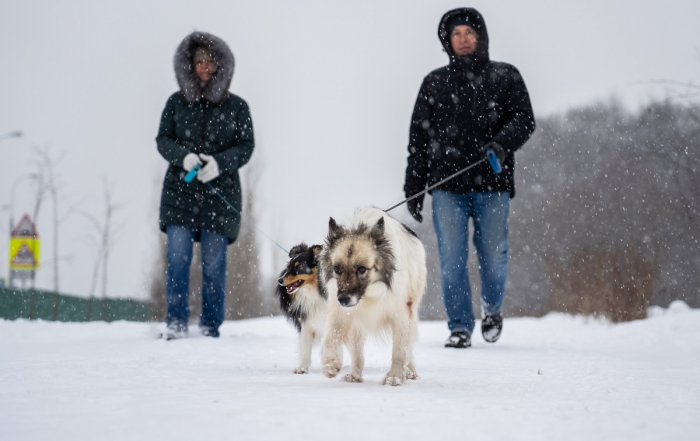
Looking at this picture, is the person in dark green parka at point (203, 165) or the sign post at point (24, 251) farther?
the sign post at point (24, 251)

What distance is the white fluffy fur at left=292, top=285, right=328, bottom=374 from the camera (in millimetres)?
5098

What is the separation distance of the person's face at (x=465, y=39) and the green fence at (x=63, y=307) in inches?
625

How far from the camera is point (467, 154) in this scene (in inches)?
261

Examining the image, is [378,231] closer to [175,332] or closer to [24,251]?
[175,332]

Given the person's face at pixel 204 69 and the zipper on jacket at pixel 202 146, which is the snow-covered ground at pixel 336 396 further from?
the person's face at pixel 204 69

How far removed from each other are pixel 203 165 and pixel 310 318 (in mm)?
2733

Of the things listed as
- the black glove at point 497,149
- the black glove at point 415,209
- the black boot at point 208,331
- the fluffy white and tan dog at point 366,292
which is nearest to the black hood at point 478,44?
the black glove at point 497,149

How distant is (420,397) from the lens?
10.1ft

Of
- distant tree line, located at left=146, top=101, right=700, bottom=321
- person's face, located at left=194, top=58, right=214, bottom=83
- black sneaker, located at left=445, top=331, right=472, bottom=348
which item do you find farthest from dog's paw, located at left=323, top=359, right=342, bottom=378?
distant tree line, located at left=146, top=101, right=700, bottom=321

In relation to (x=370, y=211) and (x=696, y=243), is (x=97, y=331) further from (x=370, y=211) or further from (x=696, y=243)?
(x=696, y=243)

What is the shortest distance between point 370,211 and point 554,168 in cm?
2893

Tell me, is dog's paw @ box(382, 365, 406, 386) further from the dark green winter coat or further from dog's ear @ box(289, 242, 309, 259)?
the dark green winter coat

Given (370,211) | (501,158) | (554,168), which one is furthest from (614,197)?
(370,211)

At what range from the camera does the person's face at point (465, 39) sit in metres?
6.77
